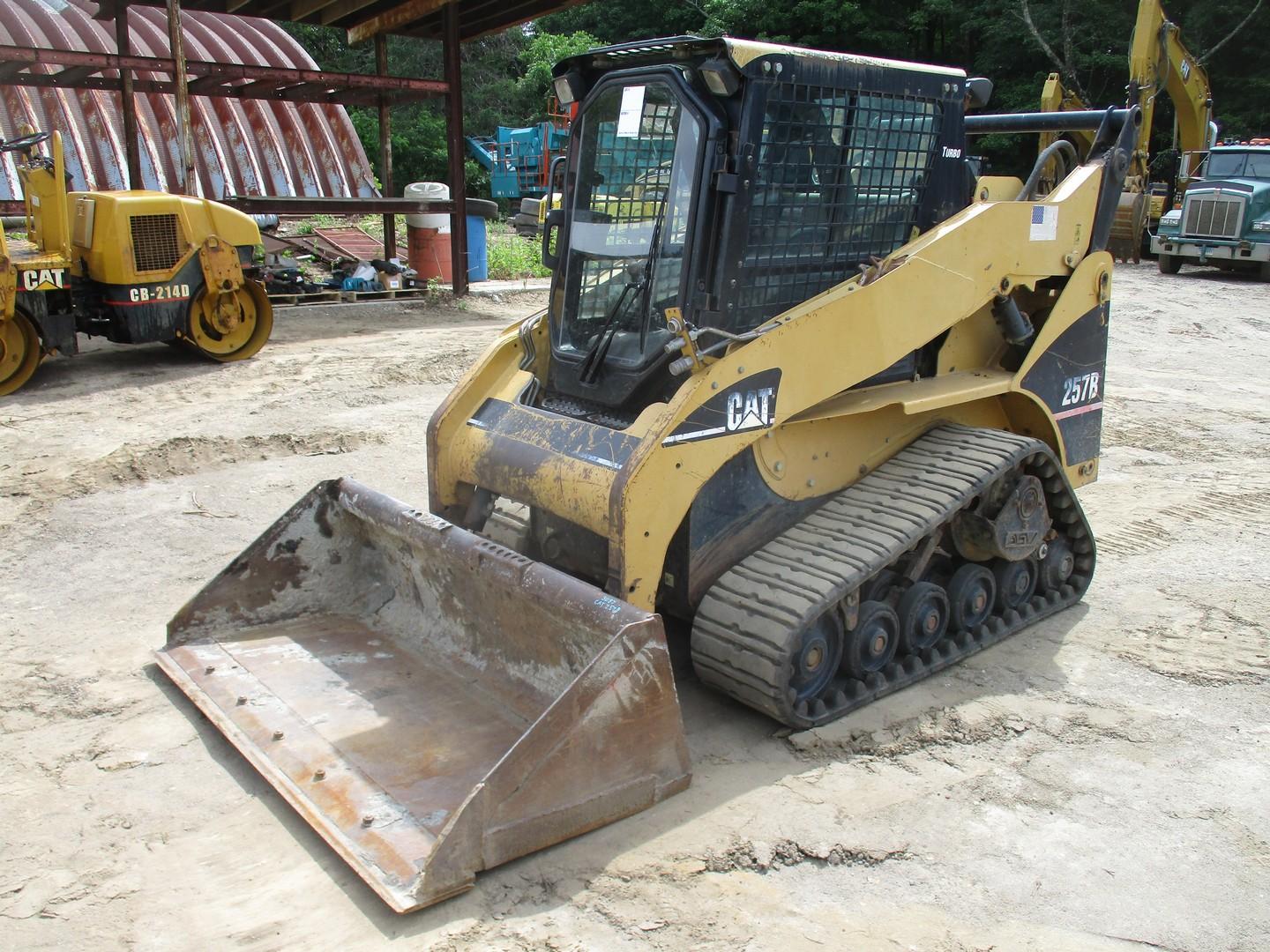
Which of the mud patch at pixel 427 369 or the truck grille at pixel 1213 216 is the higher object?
the truck grille at pixel 1213 216

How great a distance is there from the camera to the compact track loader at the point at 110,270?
864 cm

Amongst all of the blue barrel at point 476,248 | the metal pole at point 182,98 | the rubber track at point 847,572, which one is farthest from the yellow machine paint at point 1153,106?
the rubber track at point 847,572

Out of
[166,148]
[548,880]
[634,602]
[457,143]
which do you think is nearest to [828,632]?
[634,602]

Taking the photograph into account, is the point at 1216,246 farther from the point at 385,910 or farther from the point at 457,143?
the point at 385,910

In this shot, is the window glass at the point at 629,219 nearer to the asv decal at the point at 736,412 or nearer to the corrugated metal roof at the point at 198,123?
the asv decal at the point at 736,412

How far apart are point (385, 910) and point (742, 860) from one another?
3.12 feet

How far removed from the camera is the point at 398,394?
28.8 feet

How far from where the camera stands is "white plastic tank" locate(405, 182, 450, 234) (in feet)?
47.2

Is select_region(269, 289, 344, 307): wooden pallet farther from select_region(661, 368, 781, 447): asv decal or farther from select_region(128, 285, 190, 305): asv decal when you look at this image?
select_region(661, 368, 781, 447): asv decal

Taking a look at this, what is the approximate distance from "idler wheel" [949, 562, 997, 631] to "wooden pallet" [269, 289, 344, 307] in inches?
396

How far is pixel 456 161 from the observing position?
13.8 meters

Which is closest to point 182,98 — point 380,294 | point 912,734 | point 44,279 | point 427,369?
point 380,294

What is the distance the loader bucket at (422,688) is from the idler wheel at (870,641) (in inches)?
34.4

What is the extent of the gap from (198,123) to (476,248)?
432 cm
